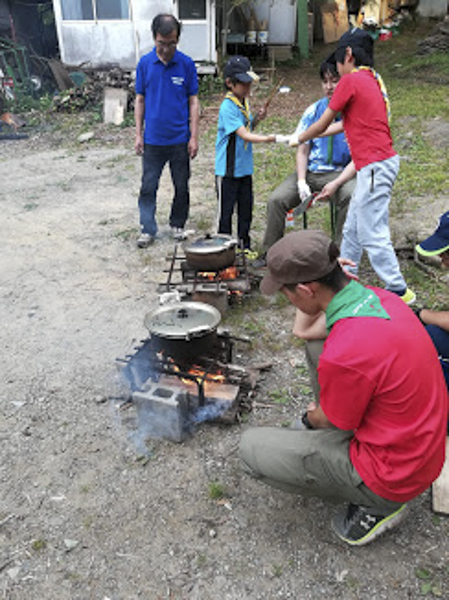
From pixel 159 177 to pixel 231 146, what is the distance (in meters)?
1.40

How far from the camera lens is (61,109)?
1462cm

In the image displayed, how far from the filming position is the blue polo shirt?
5.85m

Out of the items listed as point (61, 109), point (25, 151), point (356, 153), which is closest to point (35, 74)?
point (61, 109)

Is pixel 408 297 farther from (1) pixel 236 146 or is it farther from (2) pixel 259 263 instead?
(1) pixel 236 146

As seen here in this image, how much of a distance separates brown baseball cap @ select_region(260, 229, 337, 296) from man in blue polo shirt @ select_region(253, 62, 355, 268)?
118 inches

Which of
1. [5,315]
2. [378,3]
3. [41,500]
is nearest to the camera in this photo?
[41,500]

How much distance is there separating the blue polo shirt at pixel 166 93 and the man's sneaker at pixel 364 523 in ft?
15.9

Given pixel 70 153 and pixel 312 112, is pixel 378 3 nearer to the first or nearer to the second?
pixel 70 153

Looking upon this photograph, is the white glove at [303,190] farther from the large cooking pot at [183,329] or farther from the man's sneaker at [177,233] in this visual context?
the large cooking pot at [183,329]

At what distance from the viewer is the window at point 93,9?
14.9 metres

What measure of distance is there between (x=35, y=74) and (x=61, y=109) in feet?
13.6

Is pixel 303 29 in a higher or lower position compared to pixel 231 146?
higher

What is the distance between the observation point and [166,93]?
233 inches

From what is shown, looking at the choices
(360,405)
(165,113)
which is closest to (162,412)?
(360,405)
